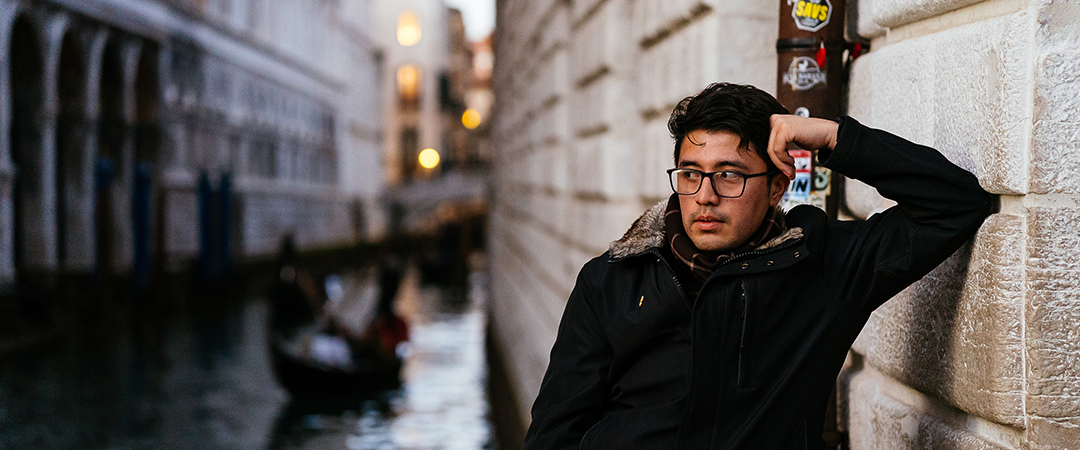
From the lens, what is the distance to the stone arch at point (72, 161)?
16078 mm

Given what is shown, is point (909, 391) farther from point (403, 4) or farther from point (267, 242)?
point (403, 4)

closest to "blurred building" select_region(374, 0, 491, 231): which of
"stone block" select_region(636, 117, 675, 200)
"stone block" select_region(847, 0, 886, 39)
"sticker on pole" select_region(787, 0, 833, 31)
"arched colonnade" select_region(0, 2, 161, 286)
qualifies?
"arched colonnade" select_region(0, 2, 161, 286)

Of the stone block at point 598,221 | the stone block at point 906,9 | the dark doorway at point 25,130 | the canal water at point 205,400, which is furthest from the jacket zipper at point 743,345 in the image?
the dark doorway at point 25,130

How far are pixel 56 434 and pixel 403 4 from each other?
37.2 meters

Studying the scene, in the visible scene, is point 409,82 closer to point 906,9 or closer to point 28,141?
point 28,141

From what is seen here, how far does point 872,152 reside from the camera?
1.62 m

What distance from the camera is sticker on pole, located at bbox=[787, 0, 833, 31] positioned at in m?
2.20

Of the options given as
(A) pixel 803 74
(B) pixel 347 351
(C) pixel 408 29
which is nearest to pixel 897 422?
(A) pixel 803 74

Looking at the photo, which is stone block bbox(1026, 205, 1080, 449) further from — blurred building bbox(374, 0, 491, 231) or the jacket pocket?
blurred building bbox(374, 0, 491, 231)

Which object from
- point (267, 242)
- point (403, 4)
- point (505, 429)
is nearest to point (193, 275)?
point (267, 242)

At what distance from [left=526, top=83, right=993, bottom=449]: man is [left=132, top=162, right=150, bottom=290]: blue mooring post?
1545 centimetres

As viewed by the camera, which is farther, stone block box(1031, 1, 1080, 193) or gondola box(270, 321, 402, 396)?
gondola box(270, 321, 402, 396)

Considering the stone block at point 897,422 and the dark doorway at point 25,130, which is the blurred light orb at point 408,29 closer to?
the dark doorway at point 25,130

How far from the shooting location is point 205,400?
10.7 m
